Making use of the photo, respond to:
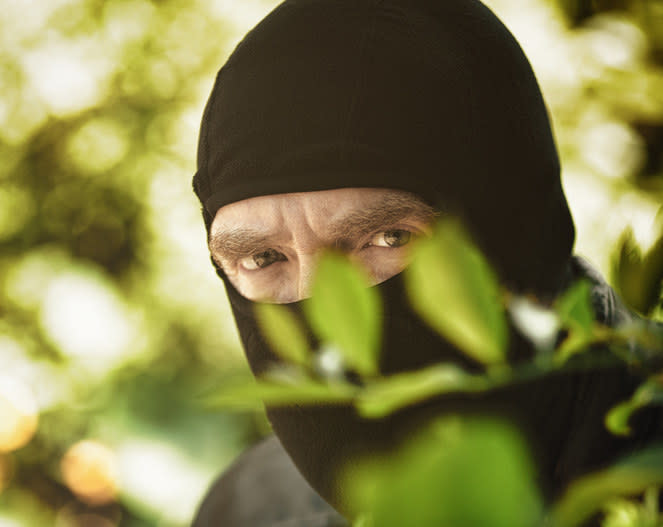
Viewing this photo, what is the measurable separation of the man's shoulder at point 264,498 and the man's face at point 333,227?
62 cm

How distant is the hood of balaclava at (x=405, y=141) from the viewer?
2.76ft

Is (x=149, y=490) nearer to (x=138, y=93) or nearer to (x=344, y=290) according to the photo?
(x=138, y=93)

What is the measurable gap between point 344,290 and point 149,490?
284 centimetres

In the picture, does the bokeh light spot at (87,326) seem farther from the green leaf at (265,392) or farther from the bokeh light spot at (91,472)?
the green leaf at (265,392)

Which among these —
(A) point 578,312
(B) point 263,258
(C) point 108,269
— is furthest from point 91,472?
(A) point 578,312

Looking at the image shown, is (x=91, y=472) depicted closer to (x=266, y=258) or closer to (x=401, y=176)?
(x=266, y=258)

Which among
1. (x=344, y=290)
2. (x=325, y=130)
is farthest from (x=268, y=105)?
(x=344, y=290)

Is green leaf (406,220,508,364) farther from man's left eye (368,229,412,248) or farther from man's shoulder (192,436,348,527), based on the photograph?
man's shoulder (192,436,348,527)

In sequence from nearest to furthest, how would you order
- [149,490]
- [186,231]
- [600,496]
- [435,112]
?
1. [600,496]
2. [435,112]
3. [149,490]
4. [186,231]

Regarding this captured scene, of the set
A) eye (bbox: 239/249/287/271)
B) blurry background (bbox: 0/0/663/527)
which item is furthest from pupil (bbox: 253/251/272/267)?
blurry background (bbox: 0/0/663/527)

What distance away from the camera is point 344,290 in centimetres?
22

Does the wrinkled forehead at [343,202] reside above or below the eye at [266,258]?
above

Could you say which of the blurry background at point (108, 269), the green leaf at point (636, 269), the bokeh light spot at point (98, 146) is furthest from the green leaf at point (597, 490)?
the bokeh light spot at point (98, 146)

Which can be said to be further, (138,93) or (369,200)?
(138,93)
